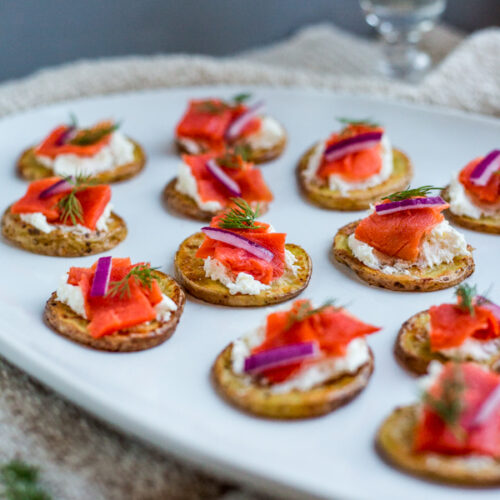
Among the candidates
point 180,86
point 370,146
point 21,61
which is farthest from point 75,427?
point 21,61

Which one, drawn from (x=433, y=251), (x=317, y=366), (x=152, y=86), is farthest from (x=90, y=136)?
(x=317, y=366)

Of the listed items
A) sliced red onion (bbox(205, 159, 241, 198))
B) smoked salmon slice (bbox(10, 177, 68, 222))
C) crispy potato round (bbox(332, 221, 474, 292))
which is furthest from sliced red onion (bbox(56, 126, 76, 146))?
crispy potato round (bbox(332, 221, 474, 292))

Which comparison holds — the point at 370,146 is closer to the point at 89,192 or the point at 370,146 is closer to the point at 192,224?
the point at 192,224

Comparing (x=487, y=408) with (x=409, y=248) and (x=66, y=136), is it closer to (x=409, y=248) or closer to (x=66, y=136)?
(x=409, y=248)

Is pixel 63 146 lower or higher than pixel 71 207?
lower

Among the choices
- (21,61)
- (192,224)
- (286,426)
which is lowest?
(21,61)

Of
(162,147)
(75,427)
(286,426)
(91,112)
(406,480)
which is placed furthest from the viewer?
(91,112)

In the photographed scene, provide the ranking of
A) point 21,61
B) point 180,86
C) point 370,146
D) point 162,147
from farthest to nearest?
1. point 21,61
2. point 180,86
3. point 162,147
4. point 370,146

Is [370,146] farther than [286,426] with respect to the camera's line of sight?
Yes
